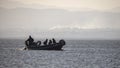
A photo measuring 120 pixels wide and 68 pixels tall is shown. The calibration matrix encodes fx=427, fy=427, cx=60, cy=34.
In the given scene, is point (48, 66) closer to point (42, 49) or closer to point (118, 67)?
point (118, 67)

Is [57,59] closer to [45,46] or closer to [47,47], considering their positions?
[47,47]

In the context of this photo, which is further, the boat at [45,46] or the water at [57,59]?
the boat at [45,46]

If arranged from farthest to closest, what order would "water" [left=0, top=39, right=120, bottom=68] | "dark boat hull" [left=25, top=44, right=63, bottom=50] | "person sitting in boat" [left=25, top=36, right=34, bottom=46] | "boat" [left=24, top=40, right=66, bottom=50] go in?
"dark boat hull" [left=25, top=44, right=63, bottom=50] < "boat" [left=24, top=40, right=66, bottom=50] < "person sitting in boat" [left=25, top=36, right=34, bottom=46] < "water" [left=0, top=39, right=120, bottom=68]

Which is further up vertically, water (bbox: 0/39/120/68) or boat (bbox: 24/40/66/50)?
boat (bbox: 24/40/66/50)

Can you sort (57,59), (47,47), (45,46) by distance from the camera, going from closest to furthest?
(57,59) → (47,47) → (45,46)

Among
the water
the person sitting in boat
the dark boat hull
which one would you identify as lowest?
the water

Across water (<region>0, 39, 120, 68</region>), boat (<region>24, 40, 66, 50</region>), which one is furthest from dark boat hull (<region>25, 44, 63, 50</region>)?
water (<region>0, 39, 120, 68</region>)

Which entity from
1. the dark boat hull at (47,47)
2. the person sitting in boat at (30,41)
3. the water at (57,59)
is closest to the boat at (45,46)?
the dark boat hull at (47,47)

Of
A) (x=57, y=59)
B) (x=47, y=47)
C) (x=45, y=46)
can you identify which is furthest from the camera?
(x=45, y=46)

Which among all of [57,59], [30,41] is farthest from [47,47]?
[57,59]

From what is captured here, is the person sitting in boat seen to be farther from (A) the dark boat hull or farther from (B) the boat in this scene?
(A) the dark boat hull

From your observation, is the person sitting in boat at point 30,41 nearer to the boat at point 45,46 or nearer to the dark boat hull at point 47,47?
the boat at point 45,46

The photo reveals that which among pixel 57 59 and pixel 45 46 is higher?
pixel 45 46

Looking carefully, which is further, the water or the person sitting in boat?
the person sitting in boat
